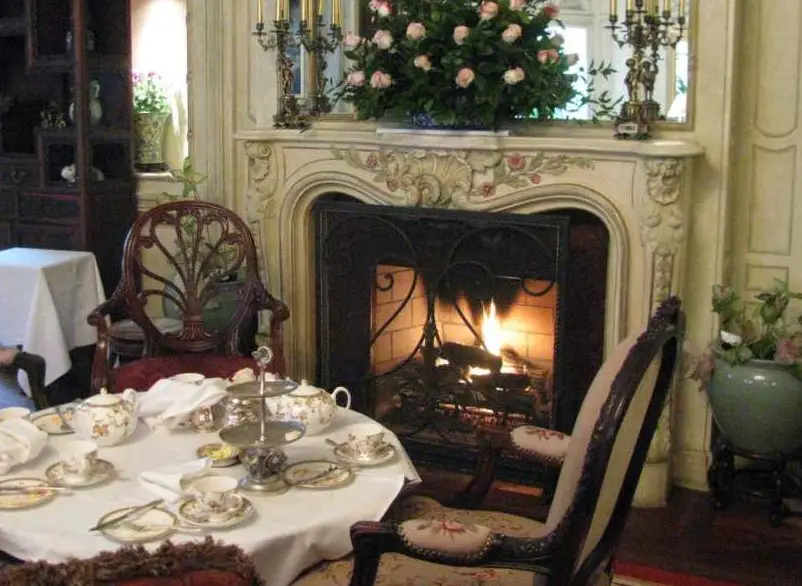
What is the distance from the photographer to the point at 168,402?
8.91 ft

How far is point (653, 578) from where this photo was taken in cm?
333

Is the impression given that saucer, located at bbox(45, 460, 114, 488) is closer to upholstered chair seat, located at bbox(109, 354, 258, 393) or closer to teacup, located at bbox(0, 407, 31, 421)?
teacup, located at bbox(0, 407, 31, 421)

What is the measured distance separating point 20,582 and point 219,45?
357cm

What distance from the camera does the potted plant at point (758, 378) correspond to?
12.0ft

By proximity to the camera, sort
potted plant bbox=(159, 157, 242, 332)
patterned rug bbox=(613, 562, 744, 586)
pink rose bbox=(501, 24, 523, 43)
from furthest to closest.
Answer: potted plant bbox=(159, 157, 242, 332)
pink rose bbox=(501, 24, 523, 43)
patterned rug bbox=(613, 562, 744, 586)

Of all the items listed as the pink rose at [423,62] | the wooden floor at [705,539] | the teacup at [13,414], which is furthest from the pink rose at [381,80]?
the teacup at [13,414]

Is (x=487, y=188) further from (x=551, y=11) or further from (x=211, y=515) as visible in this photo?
(x=211, y=515)

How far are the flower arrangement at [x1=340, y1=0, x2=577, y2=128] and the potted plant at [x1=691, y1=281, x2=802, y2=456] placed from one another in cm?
94

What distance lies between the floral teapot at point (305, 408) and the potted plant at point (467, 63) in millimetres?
1516

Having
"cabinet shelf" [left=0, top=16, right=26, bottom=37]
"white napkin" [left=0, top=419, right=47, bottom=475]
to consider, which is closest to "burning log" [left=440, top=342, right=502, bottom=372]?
"white napkin" [left=0, top=419, right=47, bottom=475]

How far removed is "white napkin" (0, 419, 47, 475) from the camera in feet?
7.92

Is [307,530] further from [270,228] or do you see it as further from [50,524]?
[270,228]

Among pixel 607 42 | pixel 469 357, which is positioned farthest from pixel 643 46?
pixel 469 357

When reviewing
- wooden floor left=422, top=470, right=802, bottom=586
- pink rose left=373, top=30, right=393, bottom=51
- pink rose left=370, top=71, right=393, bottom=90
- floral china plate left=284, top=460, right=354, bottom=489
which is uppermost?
pink rose left=373, top=30, right=393, bottom=51
